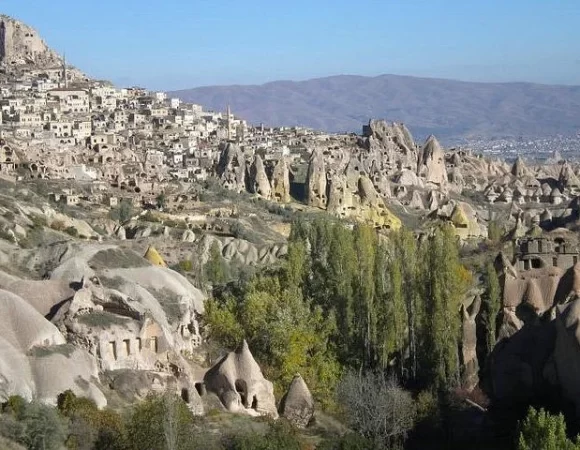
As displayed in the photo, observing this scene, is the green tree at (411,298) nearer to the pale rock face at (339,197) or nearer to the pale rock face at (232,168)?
the pale rock face at (339,197)

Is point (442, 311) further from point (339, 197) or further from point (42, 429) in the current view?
point (339, 197)

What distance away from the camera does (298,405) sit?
23078 mm

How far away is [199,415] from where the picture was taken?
838 inches

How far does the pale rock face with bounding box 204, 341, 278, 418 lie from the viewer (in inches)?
888

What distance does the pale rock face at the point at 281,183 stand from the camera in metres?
61.8

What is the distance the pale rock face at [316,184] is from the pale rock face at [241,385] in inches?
1507

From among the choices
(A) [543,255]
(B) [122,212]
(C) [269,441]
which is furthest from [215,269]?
(C) [269,441]

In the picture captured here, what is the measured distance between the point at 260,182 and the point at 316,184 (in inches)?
127

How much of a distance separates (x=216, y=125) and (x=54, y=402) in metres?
72.7

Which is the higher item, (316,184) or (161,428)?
(161,428)

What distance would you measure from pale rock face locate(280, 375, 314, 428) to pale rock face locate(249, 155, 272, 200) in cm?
3793

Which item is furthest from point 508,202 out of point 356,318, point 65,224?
point 356,318

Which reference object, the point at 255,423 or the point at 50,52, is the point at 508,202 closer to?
the point at 50,52

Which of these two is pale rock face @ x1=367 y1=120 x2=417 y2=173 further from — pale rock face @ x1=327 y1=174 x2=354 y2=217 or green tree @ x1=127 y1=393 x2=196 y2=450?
green tree @ x1=127 y1=393 x2=196 y2=450
